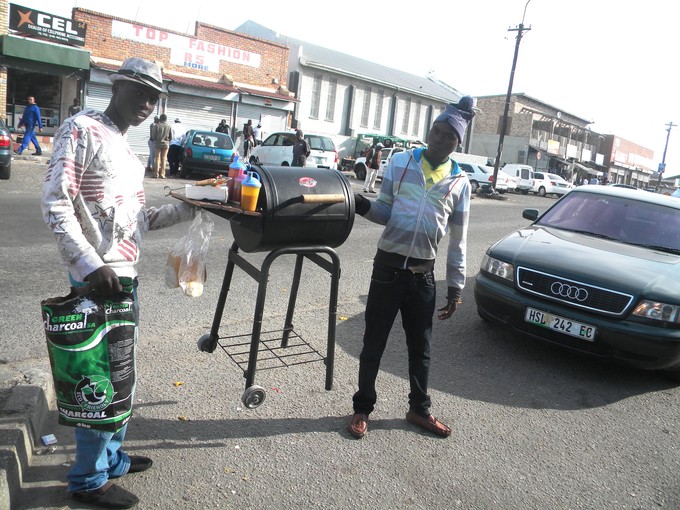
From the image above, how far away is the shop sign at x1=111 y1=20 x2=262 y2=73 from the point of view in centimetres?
2307

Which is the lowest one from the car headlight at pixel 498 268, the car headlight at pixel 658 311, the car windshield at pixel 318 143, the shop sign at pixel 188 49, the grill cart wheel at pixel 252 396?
the grill cart wheel at pixel 252 396

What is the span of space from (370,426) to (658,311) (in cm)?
251

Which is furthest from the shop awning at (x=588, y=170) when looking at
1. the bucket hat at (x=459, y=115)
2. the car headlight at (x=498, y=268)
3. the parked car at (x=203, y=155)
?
the bucket hat at (x=459, y=115)

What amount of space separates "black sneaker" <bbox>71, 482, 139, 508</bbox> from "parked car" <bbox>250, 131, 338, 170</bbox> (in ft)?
58.4

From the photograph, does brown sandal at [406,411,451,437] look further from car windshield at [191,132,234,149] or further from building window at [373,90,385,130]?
building window at [373,90,385,130]

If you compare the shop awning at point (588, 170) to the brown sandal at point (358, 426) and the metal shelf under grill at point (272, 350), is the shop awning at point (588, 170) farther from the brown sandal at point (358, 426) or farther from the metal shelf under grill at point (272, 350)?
the brown sandal at point (358, 426)

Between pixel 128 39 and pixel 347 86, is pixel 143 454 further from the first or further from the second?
pixel 347 86

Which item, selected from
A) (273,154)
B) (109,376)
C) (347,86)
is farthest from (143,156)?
(109,376)

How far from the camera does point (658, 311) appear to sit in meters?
4.46

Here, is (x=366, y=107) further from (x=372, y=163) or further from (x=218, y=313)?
(x=218, y=313)

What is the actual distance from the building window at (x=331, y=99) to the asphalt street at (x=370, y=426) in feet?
104

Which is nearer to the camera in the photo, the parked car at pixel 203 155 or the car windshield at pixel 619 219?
Result: the car windshield at pixel 619 219

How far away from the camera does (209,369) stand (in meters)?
4.17

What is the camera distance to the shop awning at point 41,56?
1859 centimetres
